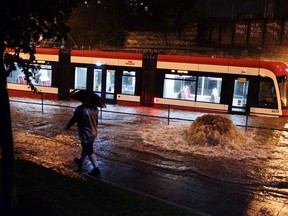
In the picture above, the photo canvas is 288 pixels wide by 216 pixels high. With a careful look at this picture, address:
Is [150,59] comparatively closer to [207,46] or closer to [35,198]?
[207,46]

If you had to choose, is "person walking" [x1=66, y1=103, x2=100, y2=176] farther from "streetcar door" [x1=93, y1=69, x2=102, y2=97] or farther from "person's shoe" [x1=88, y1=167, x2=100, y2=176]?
"streetcar door" [x1=93, y1=69, x2=102, y2=97]

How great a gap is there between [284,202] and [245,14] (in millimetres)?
28563

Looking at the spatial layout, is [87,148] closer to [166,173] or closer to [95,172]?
[95,172]

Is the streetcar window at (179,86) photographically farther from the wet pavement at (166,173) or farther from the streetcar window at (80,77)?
the wet pavement at (166,173)

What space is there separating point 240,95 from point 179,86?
341 centimetres

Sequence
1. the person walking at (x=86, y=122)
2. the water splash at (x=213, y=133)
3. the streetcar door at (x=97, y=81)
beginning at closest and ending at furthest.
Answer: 1. the person walking at (x=86, y=122)
2. the water splash at (x=213, y=133)
3. the streetcar door at (x=97, y=81)

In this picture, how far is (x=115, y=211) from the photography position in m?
5.55

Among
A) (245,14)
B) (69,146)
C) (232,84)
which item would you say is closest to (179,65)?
(232,84)

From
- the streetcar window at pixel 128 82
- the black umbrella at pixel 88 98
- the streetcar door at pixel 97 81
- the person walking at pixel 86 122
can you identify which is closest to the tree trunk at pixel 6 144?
the person walking at pixel 86 122

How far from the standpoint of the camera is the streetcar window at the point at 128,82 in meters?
23.3

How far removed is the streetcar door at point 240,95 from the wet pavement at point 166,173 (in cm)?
745

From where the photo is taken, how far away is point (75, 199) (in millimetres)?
5859

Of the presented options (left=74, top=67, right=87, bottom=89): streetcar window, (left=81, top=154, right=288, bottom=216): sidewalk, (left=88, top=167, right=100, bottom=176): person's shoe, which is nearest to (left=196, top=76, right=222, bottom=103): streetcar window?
(left=74, top=67, right=87, bottom=89): streetcar window

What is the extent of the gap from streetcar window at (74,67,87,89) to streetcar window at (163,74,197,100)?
17.4 ft
